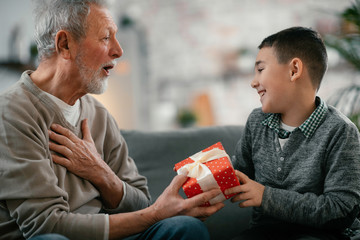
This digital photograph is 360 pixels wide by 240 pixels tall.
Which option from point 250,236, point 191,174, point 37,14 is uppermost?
point 37,14

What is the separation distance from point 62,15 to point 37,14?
0.11 meters

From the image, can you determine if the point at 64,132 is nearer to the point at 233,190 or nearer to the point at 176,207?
the point at 176,207

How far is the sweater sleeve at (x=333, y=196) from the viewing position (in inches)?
41.2

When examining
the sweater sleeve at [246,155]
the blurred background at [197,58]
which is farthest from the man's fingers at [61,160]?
the blurred background at [197,58]

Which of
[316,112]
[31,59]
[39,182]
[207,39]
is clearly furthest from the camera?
[207,39]

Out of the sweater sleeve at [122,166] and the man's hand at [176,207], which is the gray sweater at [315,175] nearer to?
the man's hand at [176,207]

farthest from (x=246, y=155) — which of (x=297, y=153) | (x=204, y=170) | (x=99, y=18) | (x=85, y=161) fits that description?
(x=99, y=18)

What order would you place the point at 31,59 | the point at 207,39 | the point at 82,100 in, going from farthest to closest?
1. the point at 207,39
2. the point at 31,59
3. the point at 82,100

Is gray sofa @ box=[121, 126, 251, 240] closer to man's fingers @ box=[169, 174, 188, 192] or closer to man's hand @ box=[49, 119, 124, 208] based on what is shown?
man's hand @ box=[49, 119, 124, 208]

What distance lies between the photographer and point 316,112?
1186 mm

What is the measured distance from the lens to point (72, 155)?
121 cm

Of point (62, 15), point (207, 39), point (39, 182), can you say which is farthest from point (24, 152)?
point (207, 39)

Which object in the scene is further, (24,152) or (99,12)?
(99,12)

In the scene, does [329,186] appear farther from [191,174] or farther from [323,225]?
[191,174]
